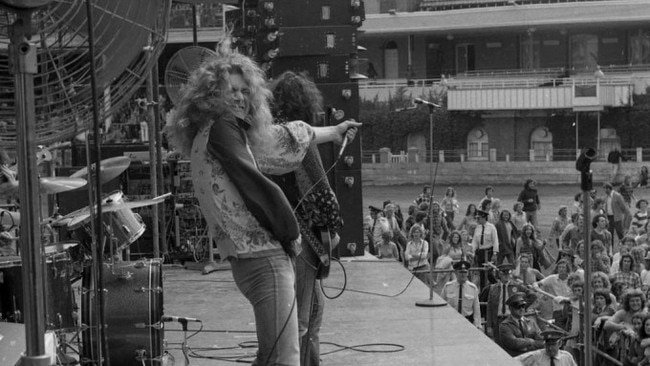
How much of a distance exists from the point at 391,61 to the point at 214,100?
5147 centimetres

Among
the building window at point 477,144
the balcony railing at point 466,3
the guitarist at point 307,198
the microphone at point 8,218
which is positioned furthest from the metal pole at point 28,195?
the balcony railing at point 466,3

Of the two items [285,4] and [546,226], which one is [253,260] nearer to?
[285,4]

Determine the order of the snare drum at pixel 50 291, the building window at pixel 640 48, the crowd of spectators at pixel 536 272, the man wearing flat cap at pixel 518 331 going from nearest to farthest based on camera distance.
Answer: the snare drum at pixel 50 291
the crowd of spectators at pixel 536 272
the man wearing flat cap at pixel 518 331
the building window at pixel 640 48

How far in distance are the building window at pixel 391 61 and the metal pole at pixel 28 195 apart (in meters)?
52.5

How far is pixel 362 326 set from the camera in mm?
7469

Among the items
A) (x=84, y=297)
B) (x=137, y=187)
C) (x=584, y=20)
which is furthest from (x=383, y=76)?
(x=84, y=297)

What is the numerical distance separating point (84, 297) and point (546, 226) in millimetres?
23052

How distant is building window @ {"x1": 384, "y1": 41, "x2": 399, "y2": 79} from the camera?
180 ft

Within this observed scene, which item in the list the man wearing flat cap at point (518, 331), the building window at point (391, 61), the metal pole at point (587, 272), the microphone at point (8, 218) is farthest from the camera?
the building window at point (391, 61)

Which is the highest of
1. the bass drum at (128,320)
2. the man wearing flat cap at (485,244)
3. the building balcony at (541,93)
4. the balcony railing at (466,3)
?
the balcony railing at (466,3)

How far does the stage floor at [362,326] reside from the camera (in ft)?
21.3

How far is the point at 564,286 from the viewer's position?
12.3 metres

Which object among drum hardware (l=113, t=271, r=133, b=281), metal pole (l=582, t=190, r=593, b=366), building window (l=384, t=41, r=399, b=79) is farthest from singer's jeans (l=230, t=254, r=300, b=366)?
building window (l=384, t=41, r=399, b=79)

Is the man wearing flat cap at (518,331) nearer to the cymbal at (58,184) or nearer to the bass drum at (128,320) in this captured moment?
the bass drum at (128,320)
